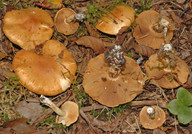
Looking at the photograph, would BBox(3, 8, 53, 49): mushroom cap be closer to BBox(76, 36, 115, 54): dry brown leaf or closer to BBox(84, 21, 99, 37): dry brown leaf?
A: BBox(76, 36, 115, 54): dry brown leaf

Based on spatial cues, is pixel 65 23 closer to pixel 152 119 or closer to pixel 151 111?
pixel 151 111

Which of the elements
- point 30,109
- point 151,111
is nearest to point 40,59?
point 30,109

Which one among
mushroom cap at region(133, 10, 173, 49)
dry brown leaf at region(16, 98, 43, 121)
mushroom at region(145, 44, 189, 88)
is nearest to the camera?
dry brown leaf at region(16, 98, 43, 121)

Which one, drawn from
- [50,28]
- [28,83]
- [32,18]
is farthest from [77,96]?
[32,18]

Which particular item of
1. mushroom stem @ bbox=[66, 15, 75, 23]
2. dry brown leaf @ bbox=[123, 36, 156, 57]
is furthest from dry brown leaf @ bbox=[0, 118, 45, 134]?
dry brown leaf @ bbox=[123, 36, 156, 57]

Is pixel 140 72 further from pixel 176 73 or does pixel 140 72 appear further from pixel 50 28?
pixel 50 28

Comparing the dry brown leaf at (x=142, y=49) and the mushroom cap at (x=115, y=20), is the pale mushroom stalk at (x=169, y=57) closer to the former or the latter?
the dry brown leaf at (x=142, y=49)

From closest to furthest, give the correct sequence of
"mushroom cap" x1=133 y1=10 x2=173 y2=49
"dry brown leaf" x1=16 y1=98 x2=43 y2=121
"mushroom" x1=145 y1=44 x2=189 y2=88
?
"dry brown leaf" x1=16 y1=98 x2=43 y2=121 → "mushroom" x1=145 y1=44 x2=189 y2=88 → "mushroom cap" x1=133 y1=10 x2=173 y2=49
